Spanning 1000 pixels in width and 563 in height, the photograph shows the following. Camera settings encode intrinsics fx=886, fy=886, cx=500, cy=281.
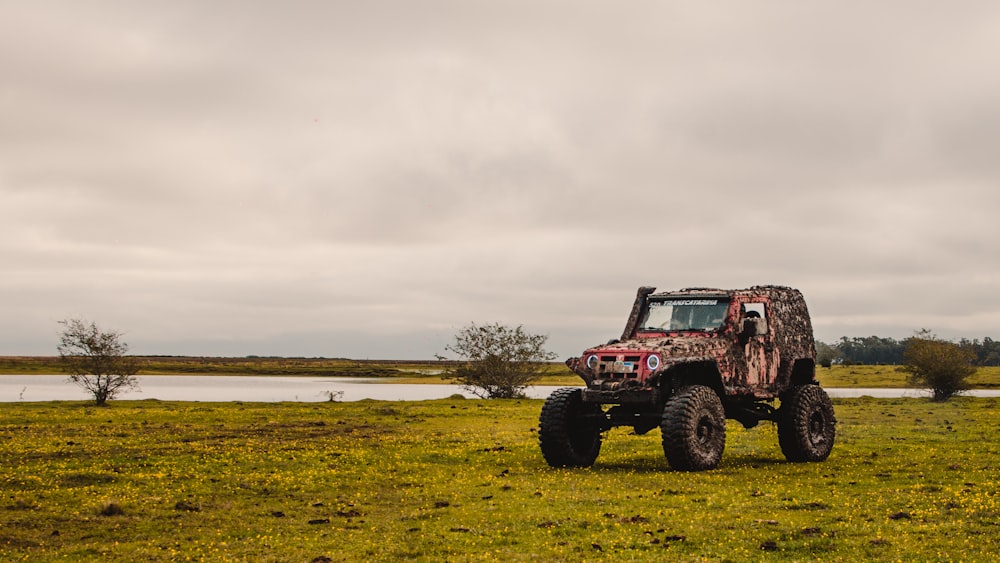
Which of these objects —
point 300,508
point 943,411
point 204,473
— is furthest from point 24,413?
point 943,411

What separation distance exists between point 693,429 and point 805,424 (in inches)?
206

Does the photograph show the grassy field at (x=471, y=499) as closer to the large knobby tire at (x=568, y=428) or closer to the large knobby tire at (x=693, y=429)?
the large knobby tire at (x=693, y=429)

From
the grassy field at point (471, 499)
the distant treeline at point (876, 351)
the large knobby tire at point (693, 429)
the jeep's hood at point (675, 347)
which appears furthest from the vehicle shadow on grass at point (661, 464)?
the distant treeline at point (876, 351)

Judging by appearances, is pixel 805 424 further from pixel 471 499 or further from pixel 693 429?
pixel 471 499

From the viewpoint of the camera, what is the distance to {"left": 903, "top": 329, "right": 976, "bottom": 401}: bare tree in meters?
68.9

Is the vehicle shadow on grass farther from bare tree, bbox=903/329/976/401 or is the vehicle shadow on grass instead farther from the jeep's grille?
bare tree, bbox=903/329/976/401

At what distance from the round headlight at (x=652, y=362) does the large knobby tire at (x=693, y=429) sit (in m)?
0.87

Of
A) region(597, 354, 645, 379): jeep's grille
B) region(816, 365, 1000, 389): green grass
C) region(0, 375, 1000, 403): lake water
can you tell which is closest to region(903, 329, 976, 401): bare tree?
region(0, 375, 1000, 403): lake water

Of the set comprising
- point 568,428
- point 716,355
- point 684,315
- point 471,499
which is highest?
point 684,315

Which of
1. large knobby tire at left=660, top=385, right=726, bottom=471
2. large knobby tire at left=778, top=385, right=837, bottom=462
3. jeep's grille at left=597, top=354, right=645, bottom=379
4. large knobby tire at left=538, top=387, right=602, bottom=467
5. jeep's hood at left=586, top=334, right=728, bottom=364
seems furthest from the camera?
large knobby tire at left=778, top=385, right=837, bottom=462

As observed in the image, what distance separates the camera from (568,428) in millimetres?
23328

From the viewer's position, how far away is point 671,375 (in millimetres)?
22953

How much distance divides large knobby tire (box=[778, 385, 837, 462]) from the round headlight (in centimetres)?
540

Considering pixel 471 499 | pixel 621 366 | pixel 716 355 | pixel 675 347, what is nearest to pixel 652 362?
pixel 621 366
